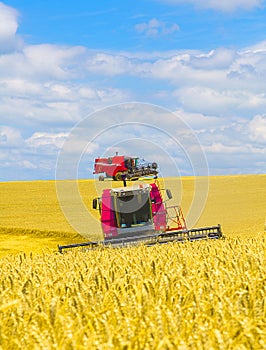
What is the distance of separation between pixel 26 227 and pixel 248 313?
85.6 feet

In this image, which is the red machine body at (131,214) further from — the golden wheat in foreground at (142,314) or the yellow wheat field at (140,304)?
the golden wheat in foreground at (142,314)

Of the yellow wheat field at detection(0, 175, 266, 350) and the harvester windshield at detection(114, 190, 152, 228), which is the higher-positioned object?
the harvester windshield at detection(114, 190, 152, 228)

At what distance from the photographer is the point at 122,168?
64.2ft

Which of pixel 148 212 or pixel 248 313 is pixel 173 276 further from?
pixel 148 212

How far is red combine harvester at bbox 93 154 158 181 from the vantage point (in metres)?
19.1

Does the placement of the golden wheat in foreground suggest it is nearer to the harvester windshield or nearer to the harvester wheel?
the harvester windshield

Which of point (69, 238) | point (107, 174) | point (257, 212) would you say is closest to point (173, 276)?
point (107, 174)

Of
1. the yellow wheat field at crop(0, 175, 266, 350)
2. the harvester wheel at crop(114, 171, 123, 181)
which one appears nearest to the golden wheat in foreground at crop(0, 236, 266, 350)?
the yellow wheat field at crop(0, 175, 266, 350)

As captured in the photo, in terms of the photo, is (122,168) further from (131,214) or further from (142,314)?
(142,314)

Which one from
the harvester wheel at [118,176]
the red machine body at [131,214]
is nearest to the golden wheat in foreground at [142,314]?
the red machine body at [131,214]

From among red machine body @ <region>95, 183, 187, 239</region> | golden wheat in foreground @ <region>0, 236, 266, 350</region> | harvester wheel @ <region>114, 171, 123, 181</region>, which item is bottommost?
golden wheat in foreground @ <region>0, 236, 266, 350</region>

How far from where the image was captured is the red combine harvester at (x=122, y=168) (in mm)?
19094

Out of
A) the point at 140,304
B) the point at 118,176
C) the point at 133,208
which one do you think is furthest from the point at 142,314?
the point at 118,176

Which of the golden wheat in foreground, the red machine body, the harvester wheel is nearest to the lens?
the golden wheat in foreground
